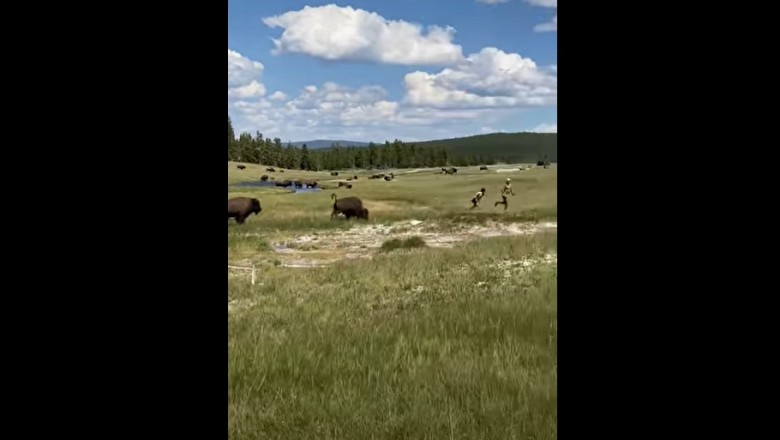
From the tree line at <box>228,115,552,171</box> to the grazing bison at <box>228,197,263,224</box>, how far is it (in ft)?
0.33

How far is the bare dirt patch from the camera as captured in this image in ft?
4.79

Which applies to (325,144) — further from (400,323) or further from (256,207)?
(400,323)

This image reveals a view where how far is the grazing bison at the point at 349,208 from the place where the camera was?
151cm

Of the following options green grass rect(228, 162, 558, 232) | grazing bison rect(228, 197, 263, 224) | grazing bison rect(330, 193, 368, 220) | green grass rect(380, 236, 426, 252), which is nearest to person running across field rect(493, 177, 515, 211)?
green grass rect(228, 162, 558, 232)

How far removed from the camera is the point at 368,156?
1490 millimetres

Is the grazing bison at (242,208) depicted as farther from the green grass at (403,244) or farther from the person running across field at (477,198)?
the person running across field at (477,198)

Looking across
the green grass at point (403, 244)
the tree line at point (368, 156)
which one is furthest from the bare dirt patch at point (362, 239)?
the tree line at point (368, 156)

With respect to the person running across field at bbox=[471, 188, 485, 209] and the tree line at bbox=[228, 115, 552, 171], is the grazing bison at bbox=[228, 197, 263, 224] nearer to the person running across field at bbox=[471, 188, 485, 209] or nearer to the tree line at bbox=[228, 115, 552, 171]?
the tree line at bbox=[228, 115, 552, 171]

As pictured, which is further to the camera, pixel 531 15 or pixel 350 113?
pixel 350 113

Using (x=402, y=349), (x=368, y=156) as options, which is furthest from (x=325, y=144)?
(x=402, y=349)
